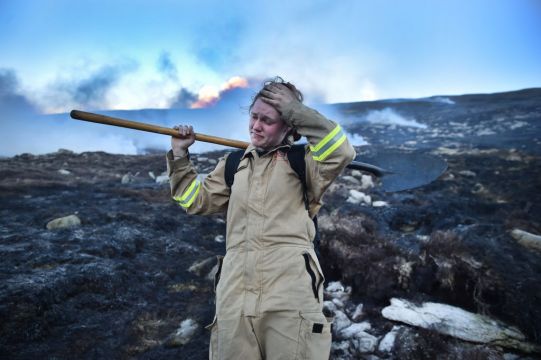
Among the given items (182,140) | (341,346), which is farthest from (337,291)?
(182,140)

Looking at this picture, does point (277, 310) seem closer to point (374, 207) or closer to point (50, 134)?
point (374, 207)

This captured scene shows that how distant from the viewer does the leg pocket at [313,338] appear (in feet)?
4.72

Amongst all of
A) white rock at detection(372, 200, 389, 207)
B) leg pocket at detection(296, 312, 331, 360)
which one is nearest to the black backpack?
leg pocket at detection(296, 312, 331, 360)

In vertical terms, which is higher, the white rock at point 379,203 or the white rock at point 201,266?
the white rock at point 379,203

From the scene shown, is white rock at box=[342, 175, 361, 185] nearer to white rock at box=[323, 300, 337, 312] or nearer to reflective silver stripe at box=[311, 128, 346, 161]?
white rock at box=[323, 300, 337, 312]

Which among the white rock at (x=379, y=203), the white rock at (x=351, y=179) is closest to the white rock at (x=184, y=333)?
the white rock at (x=379, y=203)

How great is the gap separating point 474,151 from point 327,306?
10.6m

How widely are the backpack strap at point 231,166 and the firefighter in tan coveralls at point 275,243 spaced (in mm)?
63

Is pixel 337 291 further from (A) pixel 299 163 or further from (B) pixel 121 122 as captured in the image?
(B) pixel 121 122

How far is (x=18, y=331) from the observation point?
273 centimetres

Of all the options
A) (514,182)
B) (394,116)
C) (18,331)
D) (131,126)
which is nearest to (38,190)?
(18,331)

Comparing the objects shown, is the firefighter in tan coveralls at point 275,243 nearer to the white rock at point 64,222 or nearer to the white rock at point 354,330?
the white rock at point 354,330

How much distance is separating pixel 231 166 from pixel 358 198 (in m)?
5.70

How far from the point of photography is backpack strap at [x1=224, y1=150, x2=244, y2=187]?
6.12 feet
